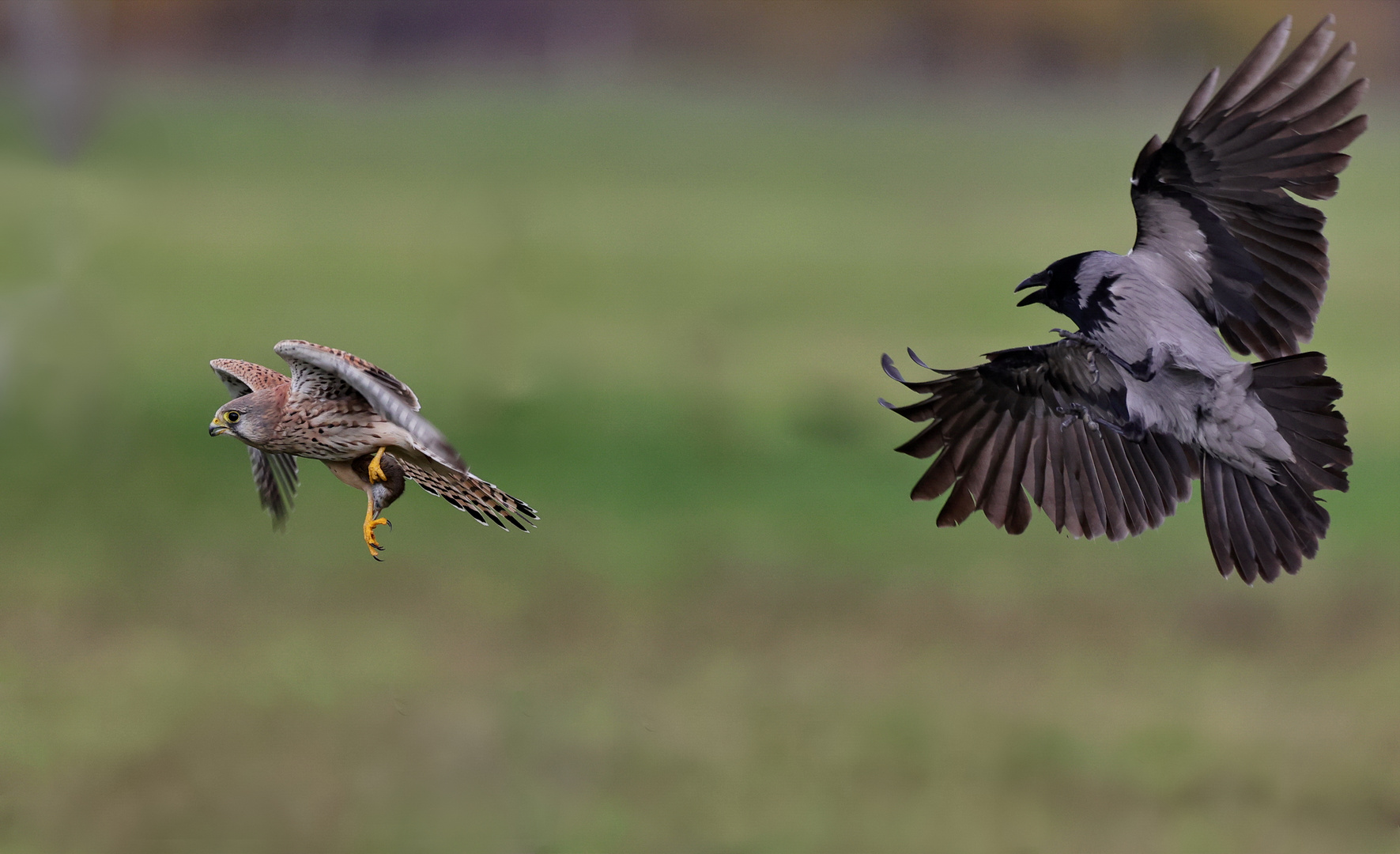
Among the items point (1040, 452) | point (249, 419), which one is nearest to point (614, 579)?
point (1040, 452)

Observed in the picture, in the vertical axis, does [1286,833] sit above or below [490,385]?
below

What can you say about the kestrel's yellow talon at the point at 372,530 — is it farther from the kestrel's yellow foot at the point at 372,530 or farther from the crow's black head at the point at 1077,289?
the crow's black head at the point at 1077,289

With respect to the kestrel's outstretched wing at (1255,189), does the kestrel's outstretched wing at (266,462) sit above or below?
below

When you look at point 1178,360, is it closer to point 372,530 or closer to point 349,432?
point 349,432

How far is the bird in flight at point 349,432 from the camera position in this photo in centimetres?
427

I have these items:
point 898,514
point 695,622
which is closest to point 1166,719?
point 695,622

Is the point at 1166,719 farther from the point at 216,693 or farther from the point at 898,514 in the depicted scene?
the point at 216,693

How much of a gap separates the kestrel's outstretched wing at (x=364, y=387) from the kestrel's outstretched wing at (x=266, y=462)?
27 cm

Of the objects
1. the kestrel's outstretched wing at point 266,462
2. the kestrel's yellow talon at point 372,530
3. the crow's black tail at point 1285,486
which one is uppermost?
the crow's black tail at point 1285,486

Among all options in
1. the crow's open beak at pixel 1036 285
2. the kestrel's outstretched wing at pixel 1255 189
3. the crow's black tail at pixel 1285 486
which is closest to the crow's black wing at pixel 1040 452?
the crow's black tail at pixel 1285 486

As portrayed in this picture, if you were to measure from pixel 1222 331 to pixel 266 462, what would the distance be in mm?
4109

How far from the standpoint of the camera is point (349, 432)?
14.7 feet

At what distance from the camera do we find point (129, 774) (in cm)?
1167

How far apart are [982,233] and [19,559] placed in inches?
932
